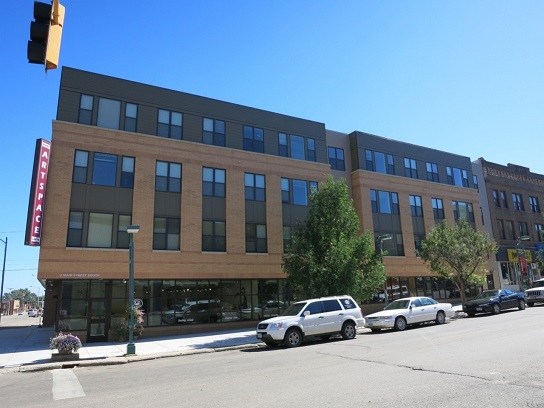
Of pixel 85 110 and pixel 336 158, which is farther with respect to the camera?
pixel 336 158

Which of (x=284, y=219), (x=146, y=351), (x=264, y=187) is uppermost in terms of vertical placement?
(x=264, y=187)

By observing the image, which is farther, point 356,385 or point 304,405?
point 356,385

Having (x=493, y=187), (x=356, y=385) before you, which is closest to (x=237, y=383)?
(x=356, y=385)

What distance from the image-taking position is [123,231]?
22.3 m

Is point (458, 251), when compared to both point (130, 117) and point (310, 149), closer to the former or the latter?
point (310, 149)

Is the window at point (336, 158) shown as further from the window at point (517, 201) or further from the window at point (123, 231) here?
the window at point (517, 201)

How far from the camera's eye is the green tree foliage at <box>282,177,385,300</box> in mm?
20750

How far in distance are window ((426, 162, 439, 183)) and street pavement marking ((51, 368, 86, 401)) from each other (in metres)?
31.9

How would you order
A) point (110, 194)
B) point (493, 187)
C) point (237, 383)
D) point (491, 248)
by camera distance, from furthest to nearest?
point (493, 187) < point (491, 248) < point (110, 194) < point (237, 383)

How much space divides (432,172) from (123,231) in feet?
88.5

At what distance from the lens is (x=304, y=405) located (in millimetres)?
6742

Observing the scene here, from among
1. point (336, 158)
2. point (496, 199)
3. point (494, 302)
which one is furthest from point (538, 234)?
point (336, 158)

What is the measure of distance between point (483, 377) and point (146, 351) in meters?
13.1

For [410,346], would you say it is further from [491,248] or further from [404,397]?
[491,248]
